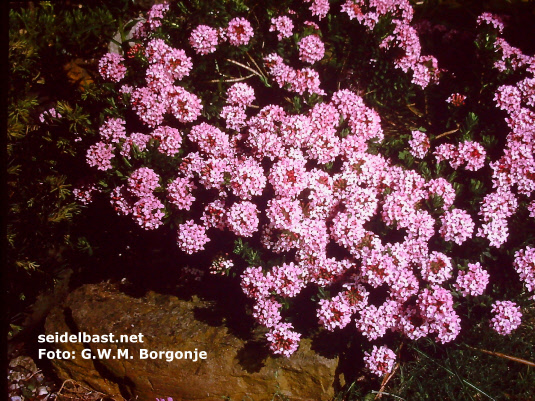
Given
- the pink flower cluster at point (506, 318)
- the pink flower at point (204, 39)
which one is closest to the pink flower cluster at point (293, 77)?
the pink flower at point (204, 39)

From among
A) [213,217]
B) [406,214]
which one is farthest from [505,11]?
[213,217]

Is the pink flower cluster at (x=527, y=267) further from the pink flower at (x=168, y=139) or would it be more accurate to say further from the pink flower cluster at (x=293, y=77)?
the pink flower at (x=168, y=139)

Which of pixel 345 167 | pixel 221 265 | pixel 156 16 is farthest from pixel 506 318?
pixel 156 16

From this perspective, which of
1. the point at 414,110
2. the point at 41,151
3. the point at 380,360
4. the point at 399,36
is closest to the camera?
the point at 380,360

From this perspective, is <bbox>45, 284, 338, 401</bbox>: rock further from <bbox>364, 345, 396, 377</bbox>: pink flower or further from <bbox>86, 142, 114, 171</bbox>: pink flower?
<bbox>86, 142, 114, 171</bbox>: pink flower

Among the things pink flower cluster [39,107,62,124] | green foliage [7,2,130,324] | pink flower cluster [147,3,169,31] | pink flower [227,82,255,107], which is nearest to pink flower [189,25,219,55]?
pink flower [227,82,255,107]

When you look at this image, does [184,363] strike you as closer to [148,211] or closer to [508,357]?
[148,211]

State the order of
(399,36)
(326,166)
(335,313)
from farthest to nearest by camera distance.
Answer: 1. (399,36)
2. (326,166)
3. (335,313)

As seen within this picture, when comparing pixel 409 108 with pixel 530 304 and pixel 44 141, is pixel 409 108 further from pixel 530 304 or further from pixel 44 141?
pixel 44 141
